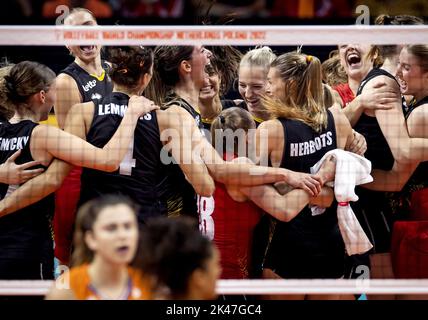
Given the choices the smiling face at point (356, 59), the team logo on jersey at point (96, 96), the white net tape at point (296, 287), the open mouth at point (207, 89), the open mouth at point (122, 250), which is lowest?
the white net tape at point (296, 287)

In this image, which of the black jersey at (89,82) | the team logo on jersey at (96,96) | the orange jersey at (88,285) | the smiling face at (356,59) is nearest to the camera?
the orange jersey at (88,285)

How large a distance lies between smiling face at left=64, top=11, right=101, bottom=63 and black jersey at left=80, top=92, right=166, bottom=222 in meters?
0.70

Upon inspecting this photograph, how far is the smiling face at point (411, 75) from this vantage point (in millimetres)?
5367

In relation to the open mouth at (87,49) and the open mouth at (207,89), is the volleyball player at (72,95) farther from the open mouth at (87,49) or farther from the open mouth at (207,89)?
the open mouth at (207,89)

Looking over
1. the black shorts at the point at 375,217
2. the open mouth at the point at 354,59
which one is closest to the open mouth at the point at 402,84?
the open mouth at the point at 354,59

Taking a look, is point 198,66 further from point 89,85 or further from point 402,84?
point 402,84

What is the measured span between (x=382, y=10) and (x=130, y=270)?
3370 mm

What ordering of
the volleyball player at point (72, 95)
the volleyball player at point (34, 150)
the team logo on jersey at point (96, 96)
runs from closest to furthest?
the volleyball player at point (34, 150) < the team logo on jersey at point (96, 96) < the volleyball player at point (72, 95)

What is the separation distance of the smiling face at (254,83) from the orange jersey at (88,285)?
168 cm

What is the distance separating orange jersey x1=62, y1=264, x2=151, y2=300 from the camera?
161 inches

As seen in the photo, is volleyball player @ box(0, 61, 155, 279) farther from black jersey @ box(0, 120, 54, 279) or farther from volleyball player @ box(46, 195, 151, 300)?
volleyball player @ box(46, 195, 151, 300)

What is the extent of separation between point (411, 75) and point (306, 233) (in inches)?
48.8

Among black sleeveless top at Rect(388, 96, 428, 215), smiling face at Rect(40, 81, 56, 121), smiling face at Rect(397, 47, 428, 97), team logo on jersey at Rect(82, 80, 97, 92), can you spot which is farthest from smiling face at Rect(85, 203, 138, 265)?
smiling face at Rect(397, 47, 428, 97)

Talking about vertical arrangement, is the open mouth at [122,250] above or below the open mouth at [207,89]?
below
